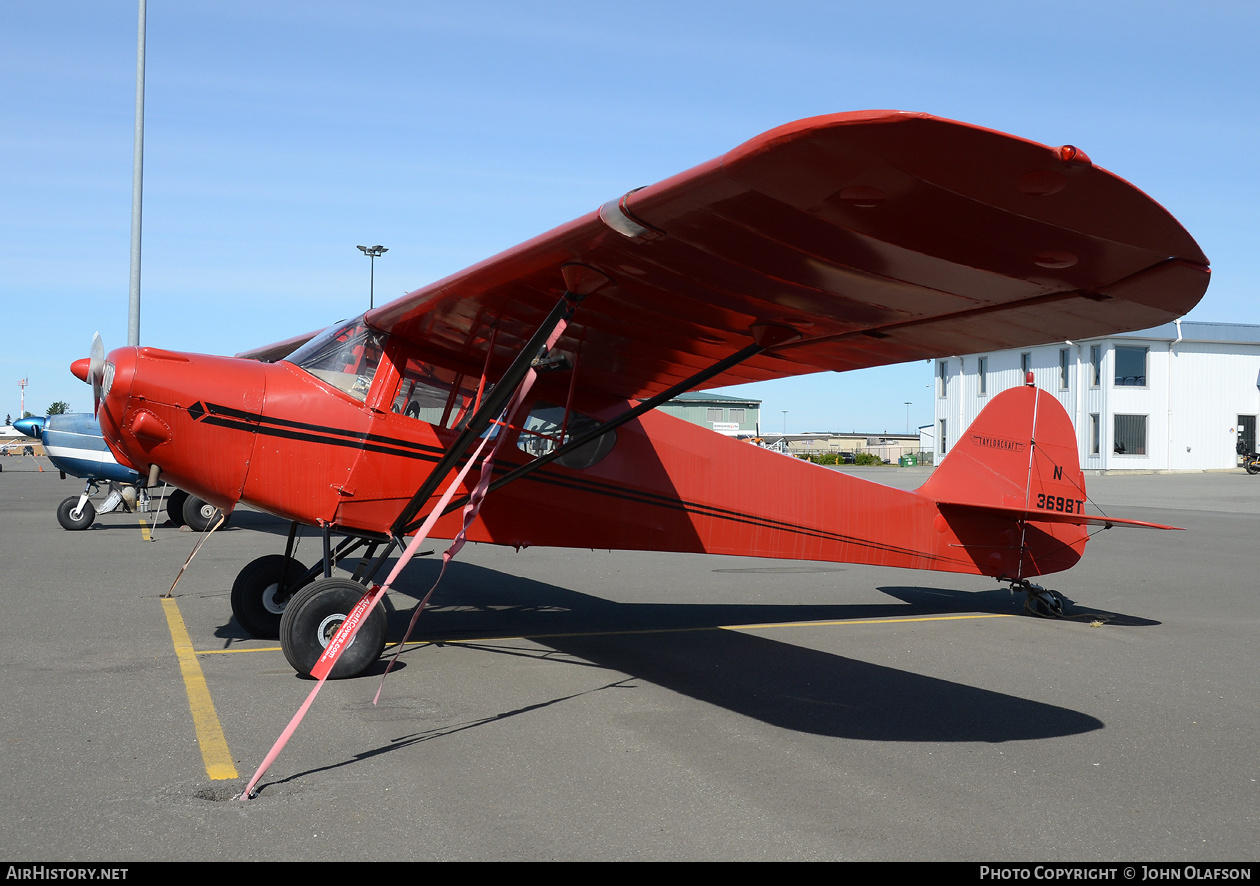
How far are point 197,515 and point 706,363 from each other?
1291 centimetres

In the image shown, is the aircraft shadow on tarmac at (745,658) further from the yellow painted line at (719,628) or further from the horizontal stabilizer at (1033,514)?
the horizontal stabilizer at (1033,514)

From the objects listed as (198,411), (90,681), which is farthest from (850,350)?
(90,681)

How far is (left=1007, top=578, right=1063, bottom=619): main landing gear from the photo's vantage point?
8.72m

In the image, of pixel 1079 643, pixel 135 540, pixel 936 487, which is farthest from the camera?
pixel 135 540

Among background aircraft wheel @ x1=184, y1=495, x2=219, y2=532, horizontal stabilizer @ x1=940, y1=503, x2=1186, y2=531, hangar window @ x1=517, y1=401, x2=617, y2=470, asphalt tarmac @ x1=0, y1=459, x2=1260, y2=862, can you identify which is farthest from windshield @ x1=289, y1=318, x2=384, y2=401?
background aircraft wheel @ x1=184, y1=495, x2=219, y2=532

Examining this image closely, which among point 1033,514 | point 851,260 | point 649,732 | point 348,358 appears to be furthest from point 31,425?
point 851,260

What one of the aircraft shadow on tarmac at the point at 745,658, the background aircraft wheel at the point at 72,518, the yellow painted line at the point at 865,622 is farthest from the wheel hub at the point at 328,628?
the background aircraft wheel at the point at 72,518

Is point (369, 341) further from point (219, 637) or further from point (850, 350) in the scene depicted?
point (850, 350)

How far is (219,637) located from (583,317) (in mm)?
4046

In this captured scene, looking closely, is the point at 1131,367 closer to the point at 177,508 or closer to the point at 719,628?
the point at 177,508

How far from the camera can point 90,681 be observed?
5668 mm

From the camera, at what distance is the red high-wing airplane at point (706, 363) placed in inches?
127

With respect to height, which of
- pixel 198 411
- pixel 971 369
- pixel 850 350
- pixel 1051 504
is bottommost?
Answer: pixel 1051 504

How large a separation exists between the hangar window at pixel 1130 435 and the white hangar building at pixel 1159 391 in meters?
0.05
